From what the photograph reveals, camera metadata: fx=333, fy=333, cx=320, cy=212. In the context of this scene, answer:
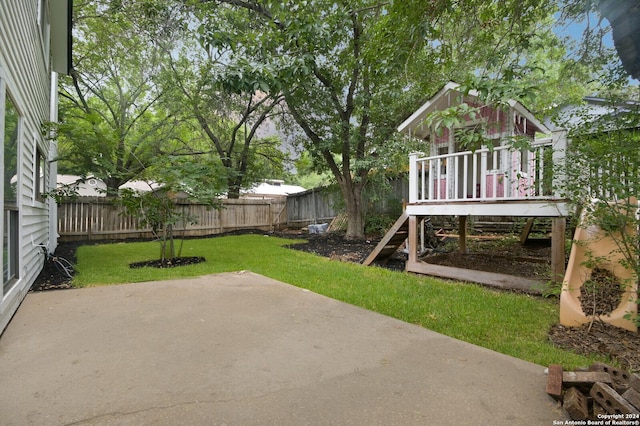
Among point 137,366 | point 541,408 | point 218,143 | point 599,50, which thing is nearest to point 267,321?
point 137,366

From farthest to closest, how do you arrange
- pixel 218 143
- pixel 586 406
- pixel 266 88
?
pixel 218 143 < pixel 266 88 < pixel 586 406

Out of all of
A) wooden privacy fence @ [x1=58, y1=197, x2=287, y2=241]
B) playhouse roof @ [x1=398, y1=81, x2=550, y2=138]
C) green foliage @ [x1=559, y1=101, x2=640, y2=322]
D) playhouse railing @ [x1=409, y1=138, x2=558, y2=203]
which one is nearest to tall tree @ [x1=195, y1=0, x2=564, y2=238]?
playhouse roof @ [x1=398, y1=81, x2=550, y2=138]

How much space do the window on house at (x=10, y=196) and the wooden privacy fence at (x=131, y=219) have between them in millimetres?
3766

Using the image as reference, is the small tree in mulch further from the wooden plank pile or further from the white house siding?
the wooden plank pile

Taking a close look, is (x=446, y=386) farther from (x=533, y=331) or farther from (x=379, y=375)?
(x=533, y=331)

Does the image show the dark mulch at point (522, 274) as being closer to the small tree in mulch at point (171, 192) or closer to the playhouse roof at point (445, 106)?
the small tree in mulch at point (171, 192)

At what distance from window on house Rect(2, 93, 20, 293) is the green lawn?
1106mm

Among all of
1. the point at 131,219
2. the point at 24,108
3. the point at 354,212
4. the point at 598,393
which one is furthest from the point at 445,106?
the point at 131,219

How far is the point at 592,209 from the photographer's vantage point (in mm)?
3117

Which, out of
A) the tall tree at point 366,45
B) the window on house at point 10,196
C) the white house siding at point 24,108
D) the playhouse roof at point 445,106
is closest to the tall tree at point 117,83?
the tall tree at point 366,45

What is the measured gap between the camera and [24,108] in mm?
3938

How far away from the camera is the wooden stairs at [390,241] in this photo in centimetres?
638

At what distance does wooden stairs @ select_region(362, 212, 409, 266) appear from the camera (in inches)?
251

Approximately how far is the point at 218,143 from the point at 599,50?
13.1m
